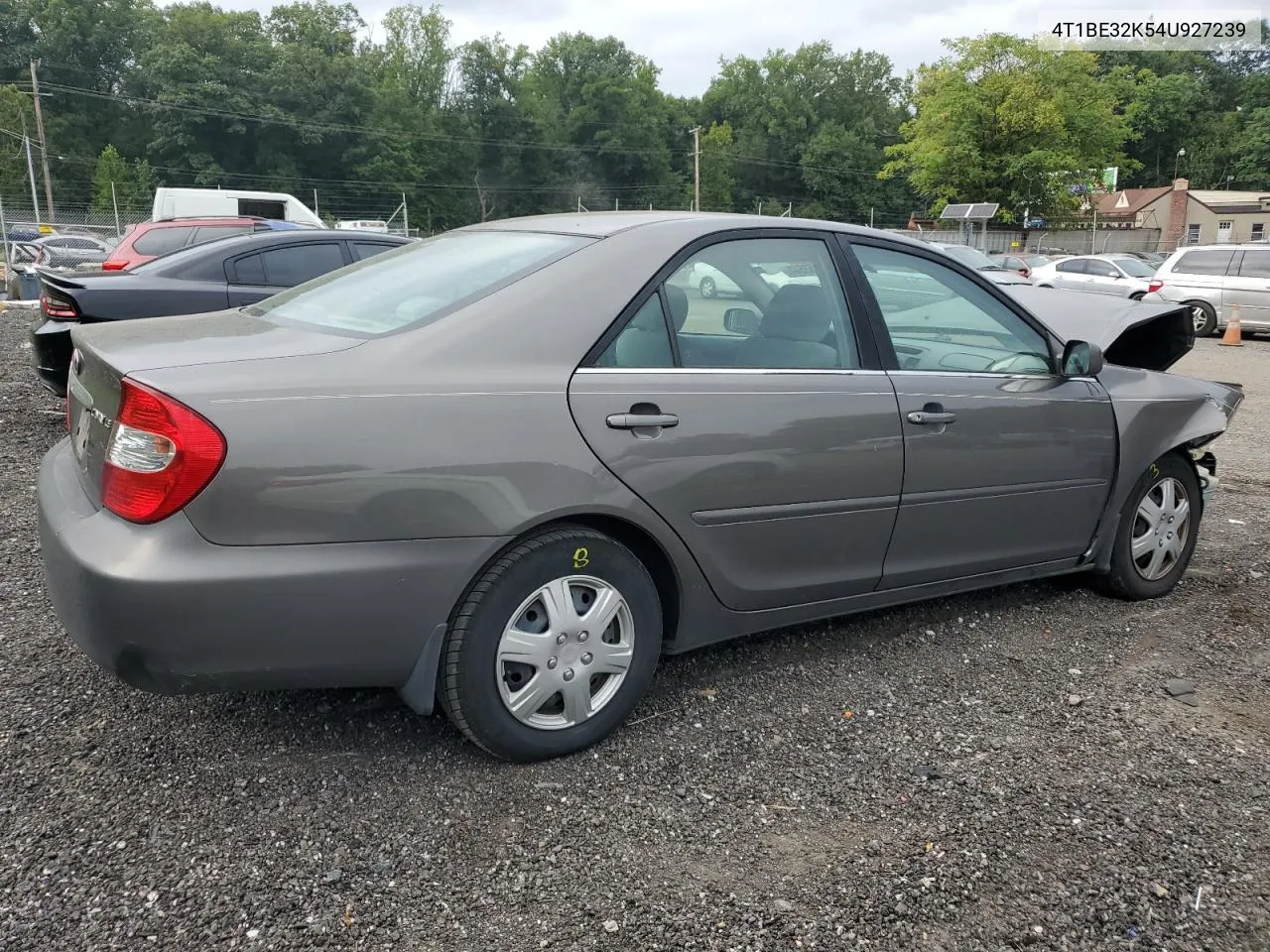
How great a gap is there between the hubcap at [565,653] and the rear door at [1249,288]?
58.2ft

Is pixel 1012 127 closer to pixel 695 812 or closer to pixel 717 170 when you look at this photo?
pixel 717 170

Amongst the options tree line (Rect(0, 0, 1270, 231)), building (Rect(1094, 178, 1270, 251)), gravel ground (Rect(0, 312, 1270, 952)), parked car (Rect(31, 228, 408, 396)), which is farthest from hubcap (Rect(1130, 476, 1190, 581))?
building (Rect(1094, 178, 1270, 251))

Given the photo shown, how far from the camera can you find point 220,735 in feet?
9.46

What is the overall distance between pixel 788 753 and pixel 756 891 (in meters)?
0.65

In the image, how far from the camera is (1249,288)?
16.8m

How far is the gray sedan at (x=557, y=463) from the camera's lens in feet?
7.63

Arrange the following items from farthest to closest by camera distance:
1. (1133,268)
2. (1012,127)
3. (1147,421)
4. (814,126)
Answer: (814,126) < (1012,127) < (1133,268) < (1147,421)

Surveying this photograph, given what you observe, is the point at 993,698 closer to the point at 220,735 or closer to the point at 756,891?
the point at 756,891

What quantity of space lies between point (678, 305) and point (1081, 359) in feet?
5.67

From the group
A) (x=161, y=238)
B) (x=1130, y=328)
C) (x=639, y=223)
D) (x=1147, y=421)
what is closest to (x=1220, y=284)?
(x=1130, y=328)

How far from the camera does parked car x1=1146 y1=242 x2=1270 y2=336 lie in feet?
55.2

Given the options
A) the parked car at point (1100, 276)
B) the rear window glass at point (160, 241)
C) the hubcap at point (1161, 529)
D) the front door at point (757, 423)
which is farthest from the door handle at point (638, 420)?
the parked car at point (1100, 276)

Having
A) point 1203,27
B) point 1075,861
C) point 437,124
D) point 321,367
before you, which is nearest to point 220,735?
point 321,367

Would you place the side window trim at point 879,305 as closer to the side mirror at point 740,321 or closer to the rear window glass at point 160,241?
the side mirror at point 740,321
